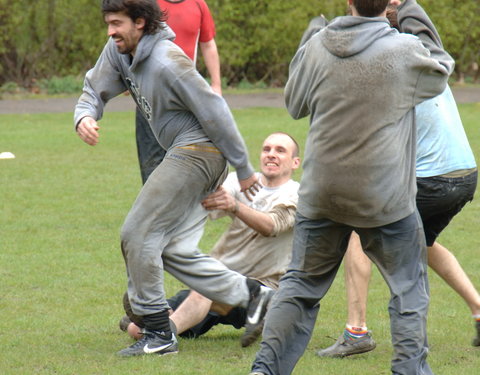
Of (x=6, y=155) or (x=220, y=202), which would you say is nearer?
(x=220, y=202)

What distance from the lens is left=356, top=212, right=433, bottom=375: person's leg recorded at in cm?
467

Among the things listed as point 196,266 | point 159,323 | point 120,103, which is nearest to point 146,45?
point 196,266

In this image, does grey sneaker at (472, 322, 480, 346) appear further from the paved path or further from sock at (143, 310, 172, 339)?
the paved path

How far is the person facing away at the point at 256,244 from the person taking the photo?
19.8 feet

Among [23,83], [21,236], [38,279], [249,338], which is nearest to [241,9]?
[23,83]

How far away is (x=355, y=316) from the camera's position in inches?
227

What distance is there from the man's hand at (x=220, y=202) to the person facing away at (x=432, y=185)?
2.22ft

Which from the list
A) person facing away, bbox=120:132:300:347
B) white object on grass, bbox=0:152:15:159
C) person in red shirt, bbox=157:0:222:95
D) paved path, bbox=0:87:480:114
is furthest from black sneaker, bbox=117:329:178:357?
paved path, bbox=0:87:480:114

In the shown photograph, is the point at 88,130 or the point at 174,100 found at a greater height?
the point at 174,100

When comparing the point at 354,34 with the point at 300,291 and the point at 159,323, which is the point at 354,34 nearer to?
the point at 300,291

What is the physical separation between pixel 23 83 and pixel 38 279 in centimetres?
1789

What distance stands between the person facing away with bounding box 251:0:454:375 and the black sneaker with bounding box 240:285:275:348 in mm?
934

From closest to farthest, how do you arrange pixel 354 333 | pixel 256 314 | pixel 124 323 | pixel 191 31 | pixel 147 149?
pixel 354 333 < pixel 256 314 < pixel 124 323 < pixel 147 149 < pixel 191 31

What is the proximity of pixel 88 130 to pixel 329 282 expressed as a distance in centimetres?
151
